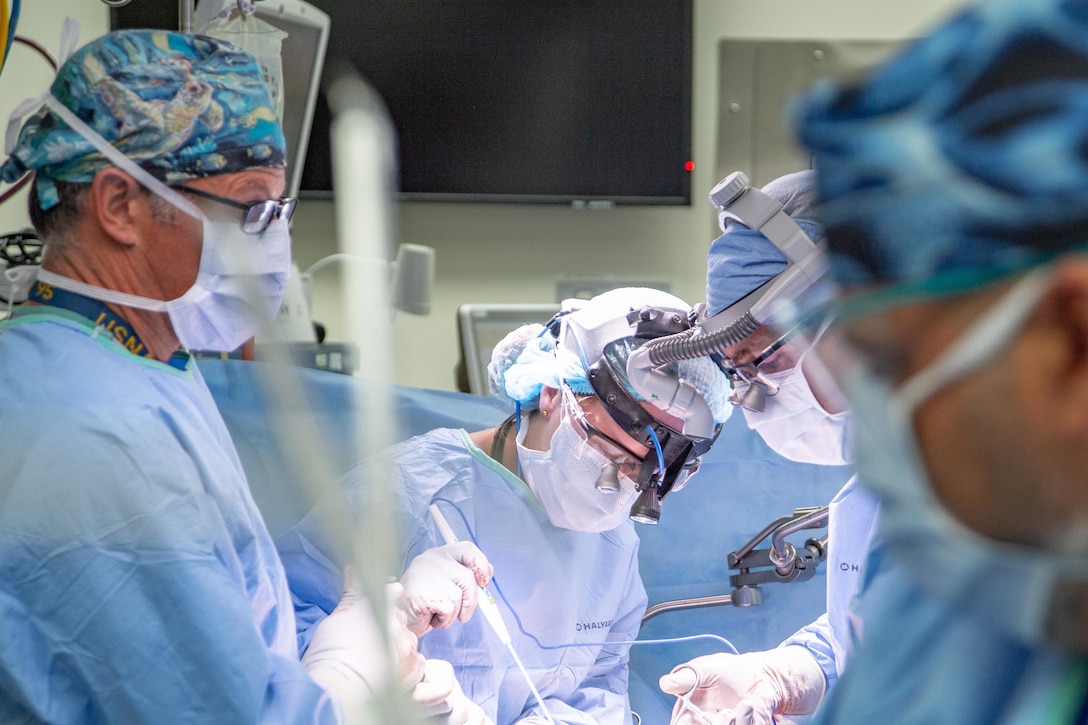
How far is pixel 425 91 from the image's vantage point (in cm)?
330

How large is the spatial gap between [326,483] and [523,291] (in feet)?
9.64

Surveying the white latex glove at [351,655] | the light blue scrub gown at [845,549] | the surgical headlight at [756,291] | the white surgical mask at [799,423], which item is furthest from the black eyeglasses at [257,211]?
the light blue scrub gown at [845,549]

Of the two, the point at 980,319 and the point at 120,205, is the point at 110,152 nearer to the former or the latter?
the point at 120,205

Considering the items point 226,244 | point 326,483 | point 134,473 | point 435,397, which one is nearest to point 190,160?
point 226,244

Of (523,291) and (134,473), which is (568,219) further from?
(134,473)

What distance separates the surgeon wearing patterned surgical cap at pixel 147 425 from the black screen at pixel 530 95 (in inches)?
77.7

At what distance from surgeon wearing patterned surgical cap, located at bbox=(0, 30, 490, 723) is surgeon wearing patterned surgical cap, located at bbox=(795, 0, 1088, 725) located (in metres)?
0.73

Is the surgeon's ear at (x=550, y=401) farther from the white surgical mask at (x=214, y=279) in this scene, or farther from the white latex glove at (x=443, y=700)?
the white surgical mask at (x=214, y=279)

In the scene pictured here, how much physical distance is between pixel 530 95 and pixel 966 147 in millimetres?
3031

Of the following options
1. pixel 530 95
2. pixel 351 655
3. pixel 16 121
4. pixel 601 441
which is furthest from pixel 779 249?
pixel 530 95

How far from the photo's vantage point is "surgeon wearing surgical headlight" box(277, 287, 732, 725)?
1701 millimetres

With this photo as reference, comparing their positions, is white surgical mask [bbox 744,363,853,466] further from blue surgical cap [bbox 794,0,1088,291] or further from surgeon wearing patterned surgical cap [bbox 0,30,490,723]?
blue surgical cap [bbox 794,0,1088,291]

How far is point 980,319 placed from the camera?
1.50ft

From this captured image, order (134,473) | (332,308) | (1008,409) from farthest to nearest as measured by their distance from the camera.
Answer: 1. (332,308)
2. (134,473)
3. (1008,409)
